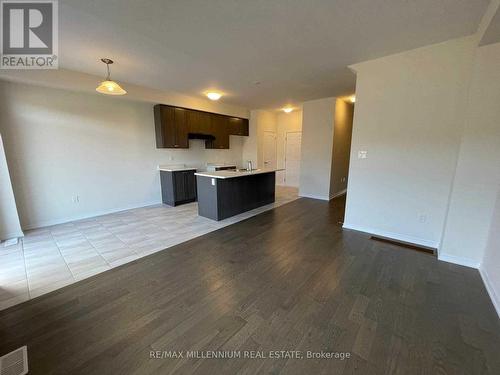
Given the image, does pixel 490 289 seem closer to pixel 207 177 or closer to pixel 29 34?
pixel 207 177

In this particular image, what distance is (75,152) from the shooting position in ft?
13.2

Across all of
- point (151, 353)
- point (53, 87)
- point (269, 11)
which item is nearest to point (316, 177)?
point (269, 11)

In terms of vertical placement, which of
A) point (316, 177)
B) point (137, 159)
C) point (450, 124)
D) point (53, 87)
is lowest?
point (316, 177)

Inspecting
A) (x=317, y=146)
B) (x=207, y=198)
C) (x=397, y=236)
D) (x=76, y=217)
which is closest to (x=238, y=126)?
(x=317, y=146)

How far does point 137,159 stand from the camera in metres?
4.89

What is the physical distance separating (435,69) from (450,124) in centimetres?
74

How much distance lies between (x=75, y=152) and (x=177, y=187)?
6.71 feet

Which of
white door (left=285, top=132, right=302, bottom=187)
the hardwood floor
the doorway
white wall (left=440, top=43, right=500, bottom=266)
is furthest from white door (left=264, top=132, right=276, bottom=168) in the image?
white wall (left=440, top=43, right=500, bottom=266)

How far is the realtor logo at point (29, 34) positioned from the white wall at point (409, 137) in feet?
12.8

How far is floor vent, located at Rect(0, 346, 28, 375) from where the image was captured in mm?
1297

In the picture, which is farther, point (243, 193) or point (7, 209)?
point (243, 193)

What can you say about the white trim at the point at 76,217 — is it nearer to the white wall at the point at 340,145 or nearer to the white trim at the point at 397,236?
the white trim at the point at 397,236

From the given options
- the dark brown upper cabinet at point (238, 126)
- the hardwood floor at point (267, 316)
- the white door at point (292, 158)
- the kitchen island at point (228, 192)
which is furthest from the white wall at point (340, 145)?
the hardwood floor at point (267, 316)

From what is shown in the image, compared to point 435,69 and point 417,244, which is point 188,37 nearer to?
point 435,69
